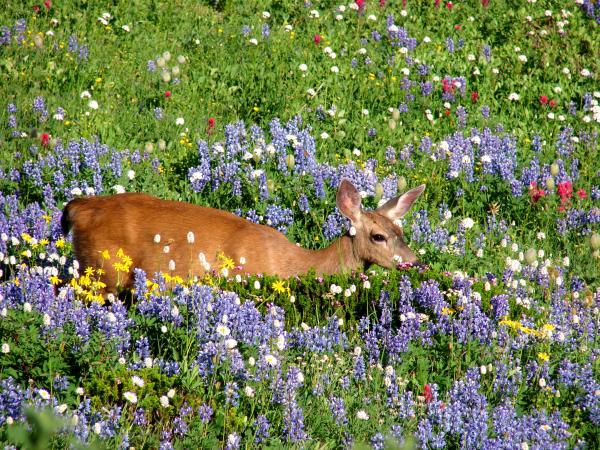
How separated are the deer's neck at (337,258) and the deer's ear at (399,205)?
0.47 meters

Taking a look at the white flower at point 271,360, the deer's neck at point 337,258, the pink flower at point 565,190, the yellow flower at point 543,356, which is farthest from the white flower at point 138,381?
the pink flower at point 565,190

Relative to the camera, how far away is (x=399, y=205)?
7.78 meters

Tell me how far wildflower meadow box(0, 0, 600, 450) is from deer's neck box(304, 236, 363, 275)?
0.16m

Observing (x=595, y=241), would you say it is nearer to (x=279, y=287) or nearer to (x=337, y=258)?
(x=337, y=258)

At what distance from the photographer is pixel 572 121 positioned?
35.2 feet

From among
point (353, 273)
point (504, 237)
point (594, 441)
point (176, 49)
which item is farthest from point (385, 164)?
point (594, 441)

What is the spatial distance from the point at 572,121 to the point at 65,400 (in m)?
7.69

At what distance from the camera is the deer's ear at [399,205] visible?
7727 mm

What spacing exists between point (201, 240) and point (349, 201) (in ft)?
4.24

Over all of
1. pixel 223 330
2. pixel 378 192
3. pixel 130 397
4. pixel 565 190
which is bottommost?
pixel 378 192

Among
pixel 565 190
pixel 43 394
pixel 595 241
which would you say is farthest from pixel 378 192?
pixel 43 394

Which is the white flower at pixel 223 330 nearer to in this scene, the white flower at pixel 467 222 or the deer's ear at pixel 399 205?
the deer's ear at pixel 399 205

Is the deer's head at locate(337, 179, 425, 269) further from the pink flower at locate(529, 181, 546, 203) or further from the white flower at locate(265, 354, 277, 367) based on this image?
the white flower at locate(265, 354, 277, 367)

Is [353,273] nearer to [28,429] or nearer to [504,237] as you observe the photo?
[504,237]
